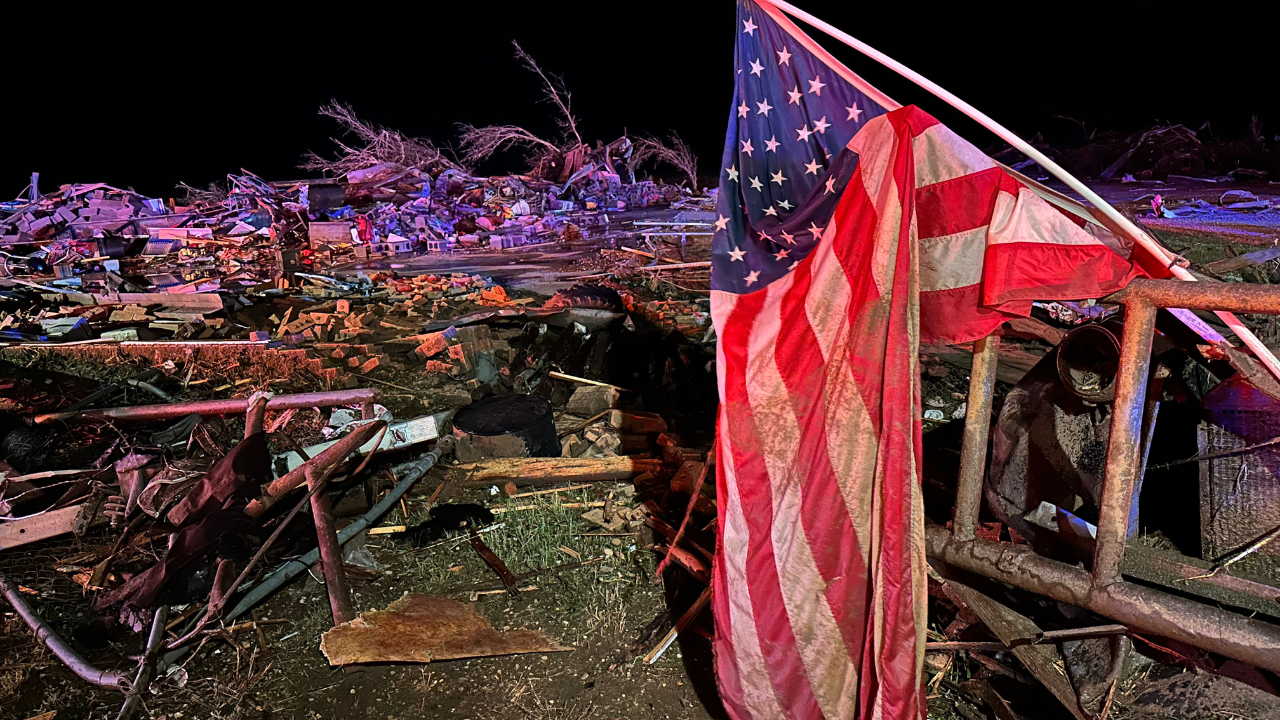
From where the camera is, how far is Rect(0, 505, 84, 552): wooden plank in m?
4.00

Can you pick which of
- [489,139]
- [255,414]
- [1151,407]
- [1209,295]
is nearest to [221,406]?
[255,414]

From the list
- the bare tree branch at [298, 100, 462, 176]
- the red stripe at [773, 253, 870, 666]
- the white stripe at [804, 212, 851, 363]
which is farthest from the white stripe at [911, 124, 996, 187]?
the bare tree branch at [298, 100, 462, 176]

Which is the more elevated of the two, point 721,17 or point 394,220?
point 721,17

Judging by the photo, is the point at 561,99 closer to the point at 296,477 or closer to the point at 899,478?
the point at 296,477

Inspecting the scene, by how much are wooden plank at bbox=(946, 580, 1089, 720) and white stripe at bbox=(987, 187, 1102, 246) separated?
1.74m

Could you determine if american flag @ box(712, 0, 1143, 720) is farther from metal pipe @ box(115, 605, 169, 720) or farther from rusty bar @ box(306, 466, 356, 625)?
metal pipe @ box(115, 605, 169, 720)

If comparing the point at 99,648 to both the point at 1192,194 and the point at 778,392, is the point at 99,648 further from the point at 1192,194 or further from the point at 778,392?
the point at 1192,194

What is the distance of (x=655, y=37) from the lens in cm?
3938

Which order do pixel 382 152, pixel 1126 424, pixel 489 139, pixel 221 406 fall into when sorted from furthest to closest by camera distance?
pixel 489 139
pixel 382 152
pixel 221 406
pixel 1126 424

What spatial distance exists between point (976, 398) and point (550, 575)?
309 centimetres

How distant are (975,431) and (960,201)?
1.02 m

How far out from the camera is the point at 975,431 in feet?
9.51

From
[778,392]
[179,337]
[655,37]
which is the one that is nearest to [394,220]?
[179,337]

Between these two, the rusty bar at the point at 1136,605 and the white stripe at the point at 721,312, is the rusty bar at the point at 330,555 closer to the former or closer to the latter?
the white stripe at the point at 721,312
